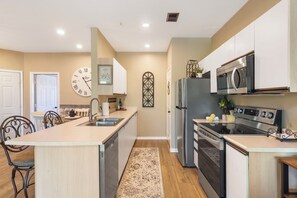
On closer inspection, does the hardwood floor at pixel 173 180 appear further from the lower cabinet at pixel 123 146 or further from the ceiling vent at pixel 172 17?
the ceiling vent at pixel 172 17

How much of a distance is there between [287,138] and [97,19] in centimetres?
329

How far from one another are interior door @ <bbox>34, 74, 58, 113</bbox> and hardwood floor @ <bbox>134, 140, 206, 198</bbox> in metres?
4.21

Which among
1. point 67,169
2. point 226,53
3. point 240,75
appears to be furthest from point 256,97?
point 67,169

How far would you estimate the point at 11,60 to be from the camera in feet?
20.0

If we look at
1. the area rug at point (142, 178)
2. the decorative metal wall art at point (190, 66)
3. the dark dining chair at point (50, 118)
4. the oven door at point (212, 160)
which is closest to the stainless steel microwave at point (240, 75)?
the oven door at point (212, 160)

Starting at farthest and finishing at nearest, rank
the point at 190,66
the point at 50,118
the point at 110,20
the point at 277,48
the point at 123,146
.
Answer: the point at 190,66 < the point at 50,118 < the point at 110,20 < the point at 123,146 < the point at 277,48

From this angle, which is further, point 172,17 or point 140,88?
point 140,88

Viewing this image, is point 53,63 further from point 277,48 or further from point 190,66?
point 277,48

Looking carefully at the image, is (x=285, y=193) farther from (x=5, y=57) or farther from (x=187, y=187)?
(x=5, y=57)

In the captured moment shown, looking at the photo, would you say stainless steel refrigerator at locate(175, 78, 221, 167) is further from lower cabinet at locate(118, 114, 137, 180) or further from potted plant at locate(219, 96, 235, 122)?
lower cabinet at locate(118, 114, 137, 180)

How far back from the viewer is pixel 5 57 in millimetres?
5953

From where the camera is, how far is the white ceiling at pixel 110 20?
309 cm

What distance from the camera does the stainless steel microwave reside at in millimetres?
2227

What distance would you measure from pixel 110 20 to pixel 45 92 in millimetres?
4336
